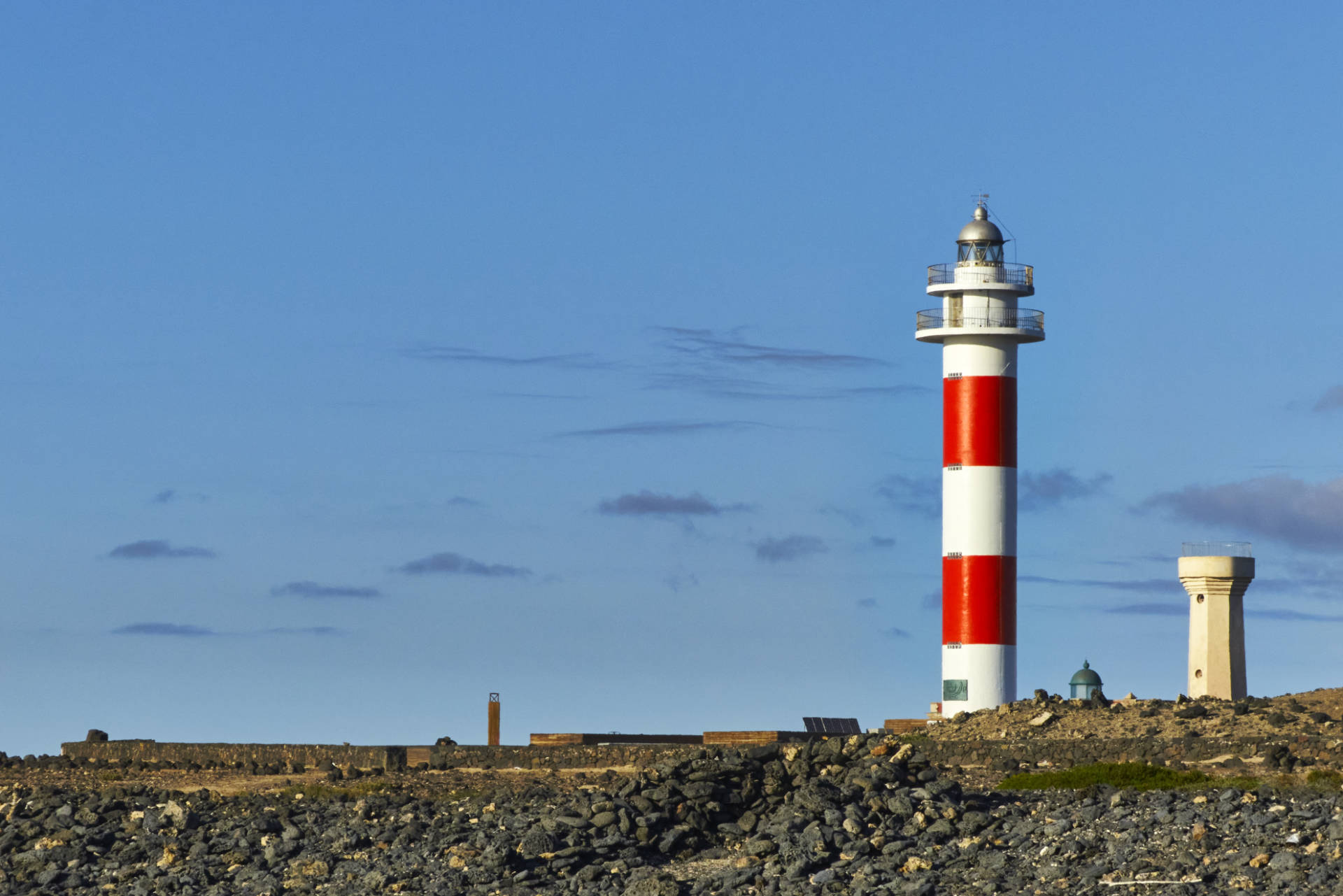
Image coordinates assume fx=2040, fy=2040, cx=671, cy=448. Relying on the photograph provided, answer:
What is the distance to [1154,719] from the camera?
35.8m

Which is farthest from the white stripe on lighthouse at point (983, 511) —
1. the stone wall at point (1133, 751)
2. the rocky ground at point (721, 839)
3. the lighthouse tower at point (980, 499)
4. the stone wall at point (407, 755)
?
the rocky ground at point (721, 839)

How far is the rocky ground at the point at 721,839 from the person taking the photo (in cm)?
1934

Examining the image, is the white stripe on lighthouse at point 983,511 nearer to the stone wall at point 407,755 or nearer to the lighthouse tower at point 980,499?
the lighthouse tower at point 980,499

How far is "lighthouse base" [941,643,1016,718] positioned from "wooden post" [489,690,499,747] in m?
8.87

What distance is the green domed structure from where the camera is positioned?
42.3 meters

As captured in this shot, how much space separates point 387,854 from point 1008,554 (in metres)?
21.3

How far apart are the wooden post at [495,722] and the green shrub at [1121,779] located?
13.1 metres

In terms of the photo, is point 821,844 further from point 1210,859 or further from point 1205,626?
point 1205,626

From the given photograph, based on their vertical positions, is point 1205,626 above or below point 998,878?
above

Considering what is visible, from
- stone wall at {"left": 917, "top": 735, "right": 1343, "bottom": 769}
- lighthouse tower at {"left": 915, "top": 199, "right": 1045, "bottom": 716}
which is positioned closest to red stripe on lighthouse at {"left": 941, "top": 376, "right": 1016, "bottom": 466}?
lighthouse tower at {"left": 915, "top": 199, "right": 1045, "bottom": 716}

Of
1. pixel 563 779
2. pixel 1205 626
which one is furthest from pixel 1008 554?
pixel 563 779

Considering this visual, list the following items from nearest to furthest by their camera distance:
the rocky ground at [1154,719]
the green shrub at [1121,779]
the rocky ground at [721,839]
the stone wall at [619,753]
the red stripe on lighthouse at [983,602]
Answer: the rocky ground at [721,839], the green shrub at [1121,779], the stone wall at [619,753], the rocky ground at [1154,719], the red stripe on lighthouse at [983,602]

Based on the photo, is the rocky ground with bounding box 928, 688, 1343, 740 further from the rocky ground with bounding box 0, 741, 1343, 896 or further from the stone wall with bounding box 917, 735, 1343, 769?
the rocky ground with bounding box 0, 741, 1343, 896

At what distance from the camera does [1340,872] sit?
1816 centimetres
